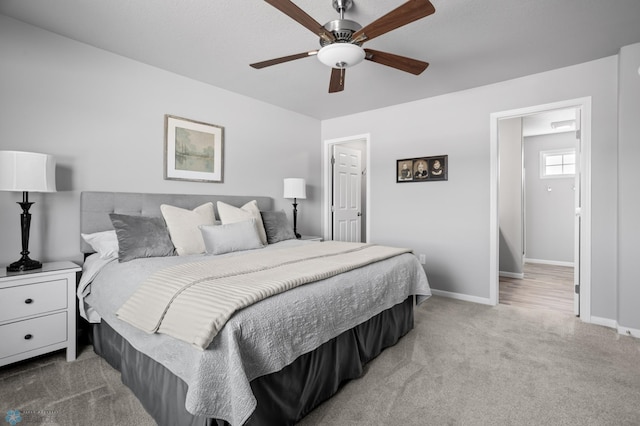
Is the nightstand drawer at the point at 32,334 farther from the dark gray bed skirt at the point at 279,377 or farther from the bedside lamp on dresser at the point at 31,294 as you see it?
the dark gray bed skirt at the point at 279,377

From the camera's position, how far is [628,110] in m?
2.80

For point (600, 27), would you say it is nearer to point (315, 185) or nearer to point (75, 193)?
point (315, 185)

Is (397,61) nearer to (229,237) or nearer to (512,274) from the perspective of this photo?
(229,237)

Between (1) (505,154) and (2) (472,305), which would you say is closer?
(2) (472,305)

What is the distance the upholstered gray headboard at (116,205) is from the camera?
8.80ft

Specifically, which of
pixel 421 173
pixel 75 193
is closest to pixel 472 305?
pixel 421 173

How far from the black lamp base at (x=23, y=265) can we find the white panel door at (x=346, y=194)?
12.1 ft

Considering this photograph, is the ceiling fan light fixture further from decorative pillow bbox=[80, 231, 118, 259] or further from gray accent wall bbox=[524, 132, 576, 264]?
gray accent wall bbox=[524, 132, 576, 264]

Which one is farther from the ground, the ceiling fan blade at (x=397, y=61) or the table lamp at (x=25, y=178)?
the ceiling fan blade at (x=397, y=61)

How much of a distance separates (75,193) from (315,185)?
124 inches

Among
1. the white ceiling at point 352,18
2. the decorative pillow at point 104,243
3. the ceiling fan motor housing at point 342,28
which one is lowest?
the decorative pillow at point 104,243

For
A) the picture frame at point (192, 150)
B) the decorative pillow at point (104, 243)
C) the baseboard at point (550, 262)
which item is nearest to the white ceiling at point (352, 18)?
the picture frame at point (192, 150)

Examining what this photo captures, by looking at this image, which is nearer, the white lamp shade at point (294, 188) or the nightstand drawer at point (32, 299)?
the nightstand drawer at point (32, 299)

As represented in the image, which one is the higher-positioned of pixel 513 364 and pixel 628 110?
pixel 628 110
